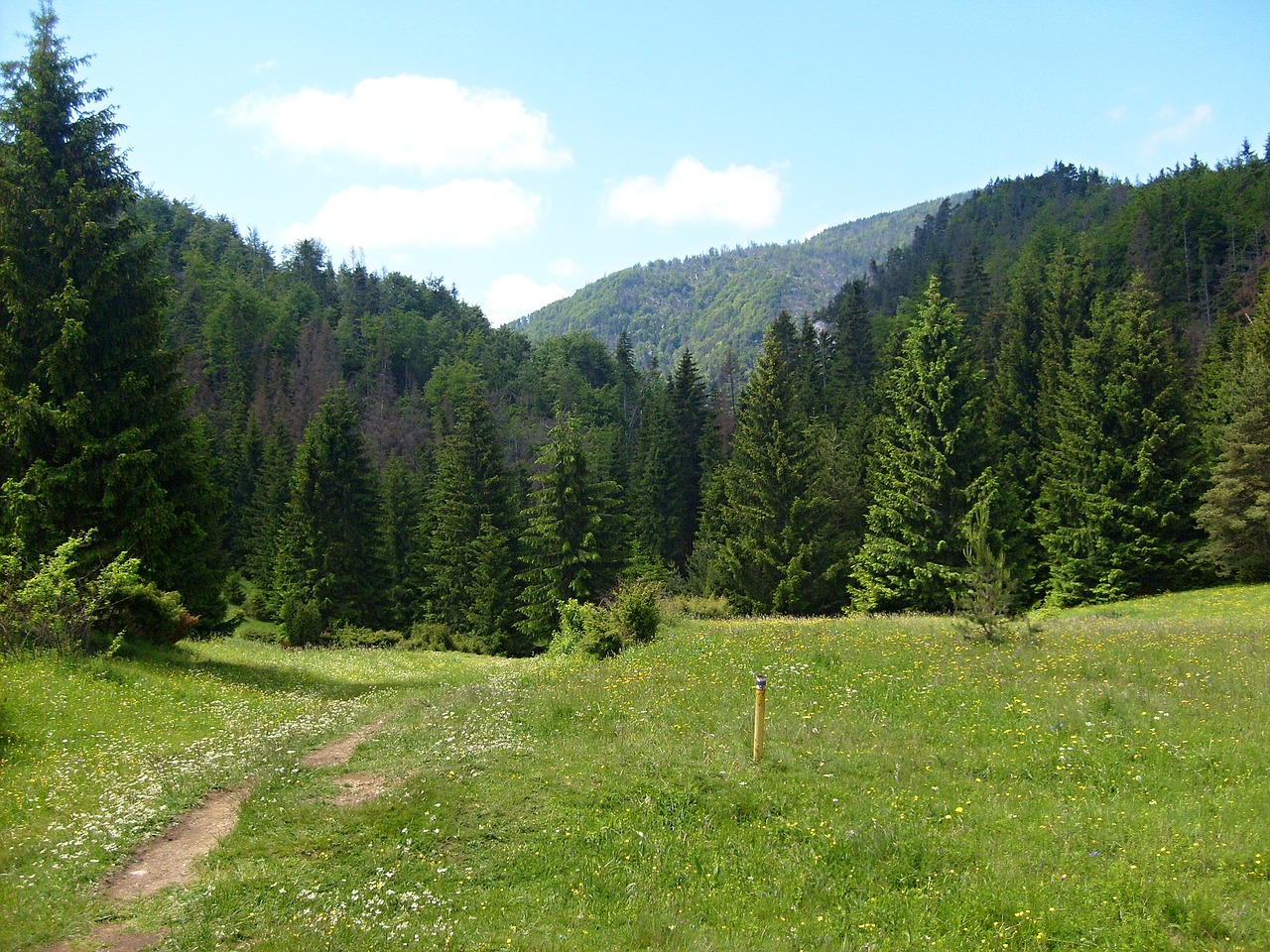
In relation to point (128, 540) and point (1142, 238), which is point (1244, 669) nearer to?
point (128, 540)

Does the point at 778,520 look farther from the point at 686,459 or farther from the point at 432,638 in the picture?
the point at 686,459

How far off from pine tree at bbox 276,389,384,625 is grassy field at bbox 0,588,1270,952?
3097 cm

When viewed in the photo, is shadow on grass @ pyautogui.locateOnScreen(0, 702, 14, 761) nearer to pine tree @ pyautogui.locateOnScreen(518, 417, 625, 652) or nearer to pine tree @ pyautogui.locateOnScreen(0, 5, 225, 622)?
pine tree @ pyautogui.locateOnScreen(0, 5, 225, 622)

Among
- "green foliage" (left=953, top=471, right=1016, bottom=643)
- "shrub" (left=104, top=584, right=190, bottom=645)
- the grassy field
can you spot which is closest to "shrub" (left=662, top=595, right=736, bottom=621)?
"green foliage" (left=953, top=471, right=1016, bottom=643)

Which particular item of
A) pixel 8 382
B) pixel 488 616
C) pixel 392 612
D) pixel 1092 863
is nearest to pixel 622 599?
pixel 1092 863

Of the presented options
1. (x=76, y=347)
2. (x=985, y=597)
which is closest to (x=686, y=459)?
(x=985, y=597)

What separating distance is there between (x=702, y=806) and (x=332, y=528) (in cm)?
4158

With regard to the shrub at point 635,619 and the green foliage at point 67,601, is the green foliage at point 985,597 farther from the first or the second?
the green foliage at point 67,601

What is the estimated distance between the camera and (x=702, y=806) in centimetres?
945

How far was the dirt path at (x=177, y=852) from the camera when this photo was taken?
6.86m

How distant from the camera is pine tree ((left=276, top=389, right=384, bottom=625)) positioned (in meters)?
45.5

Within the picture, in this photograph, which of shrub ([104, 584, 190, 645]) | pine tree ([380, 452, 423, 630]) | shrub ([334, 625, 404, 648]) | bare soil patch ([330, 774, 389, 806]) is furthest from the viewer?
pine tree ([380, 452, 423, 630])

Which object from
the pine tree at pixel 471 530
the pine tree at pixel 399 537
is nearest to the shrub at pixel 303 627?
the pine tree at pixel 471 530

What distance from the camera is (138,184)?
20609 mm
